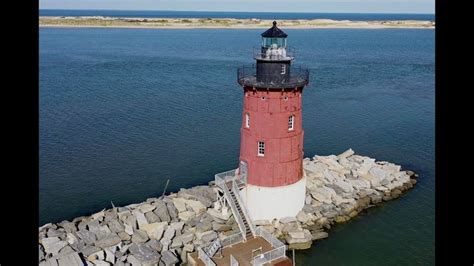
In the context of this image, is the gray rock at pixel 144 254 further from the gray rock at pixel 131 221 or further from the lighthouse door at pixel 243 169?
the lighthouse door at pixel 243 169

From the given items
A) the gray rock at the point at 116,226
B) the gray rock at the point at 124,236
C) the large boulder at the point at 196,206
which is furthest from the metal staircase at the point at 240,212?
the gray rock at the point at 116,226

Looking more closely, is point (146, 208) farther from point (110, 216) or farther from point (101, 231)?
point (101, 231)

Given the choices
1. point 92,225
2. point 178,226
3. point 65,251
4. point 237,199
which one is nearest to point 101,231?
point 92,225

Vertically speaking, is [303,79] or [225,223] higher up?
[303,79]

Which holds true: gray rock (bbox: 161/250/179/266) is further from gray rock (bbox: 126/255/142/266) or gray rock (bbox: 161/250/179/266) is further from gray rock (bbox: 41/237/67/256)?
gray rock (bbox: 41/237/67/256)

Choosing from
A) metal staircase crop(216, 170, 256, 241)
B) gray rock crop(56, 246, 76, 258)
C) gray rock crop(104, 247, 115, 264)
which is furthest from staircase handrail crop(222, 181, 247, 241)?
gray rock crop(56, 246, 76, 258)
